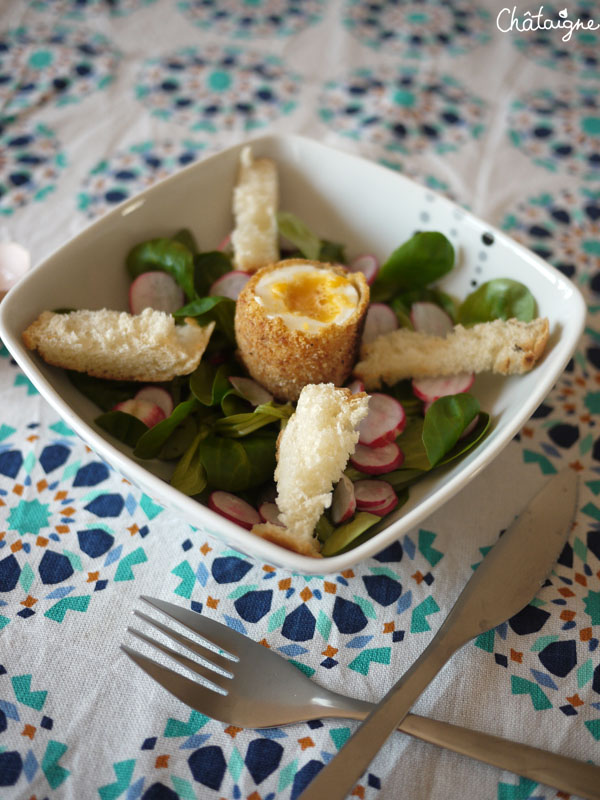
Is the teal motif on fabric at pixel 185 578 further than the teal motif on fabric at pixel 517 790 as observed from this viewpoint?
Yes

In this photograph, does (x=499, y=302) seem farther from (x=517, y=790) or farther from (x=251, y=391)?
(x=517, y=790)

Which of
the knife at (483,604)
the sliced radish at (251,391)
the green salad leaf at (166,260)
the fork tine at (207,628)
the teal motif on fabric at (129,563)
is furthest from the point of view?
the green salad leaf at (166,260)

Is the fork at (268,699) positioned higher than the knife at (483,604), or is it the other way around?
the knife at (483,604)

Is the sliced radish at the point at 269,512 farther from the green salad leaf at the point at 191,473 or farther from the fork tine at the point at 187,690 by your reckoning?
the fork tine at the point at 187,690

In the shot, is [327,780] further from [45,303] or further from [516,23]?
[516,23]

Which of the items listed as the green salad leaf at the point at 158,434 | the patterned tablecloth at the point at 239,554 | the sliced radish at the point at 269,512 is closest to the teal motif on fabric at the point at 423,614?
the patterned tablecloth at the point at 239,554

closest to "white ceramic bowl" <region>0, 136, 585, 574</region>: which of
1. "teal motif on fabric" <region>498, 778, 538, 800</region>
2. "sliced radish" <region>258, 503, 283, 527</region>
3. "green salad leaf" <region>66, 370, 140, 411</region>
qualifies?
"green salad leaf" <region>66, 370, 140, 411</region>

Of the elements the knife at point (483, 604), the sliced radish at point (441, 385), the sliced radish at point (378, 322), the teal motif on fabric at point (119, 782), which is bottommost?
the teal motif on fabric at point (119, 782)

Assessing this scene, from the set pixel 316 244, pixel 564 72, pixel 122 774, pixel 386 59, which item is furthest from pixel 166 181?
pixel 564 72
